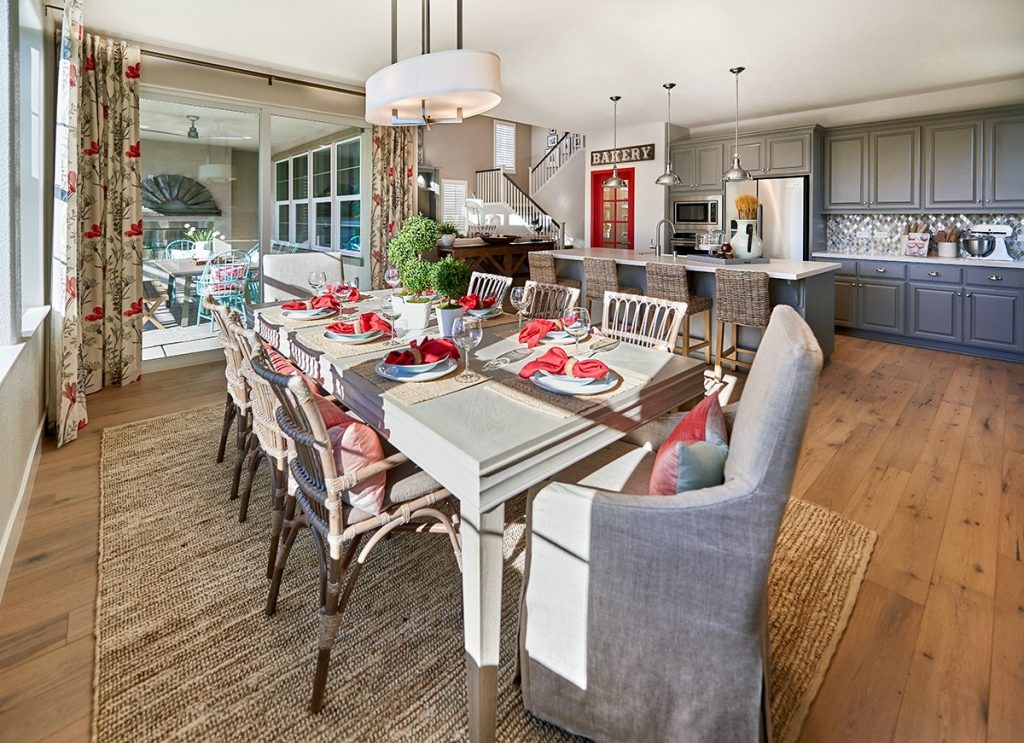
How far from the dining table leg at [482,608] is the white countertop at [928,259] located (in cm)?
588

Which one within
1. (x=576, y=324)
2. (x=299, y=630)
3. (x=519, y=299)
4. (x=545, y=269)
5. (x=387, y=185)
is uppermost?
(x=387, y=185)

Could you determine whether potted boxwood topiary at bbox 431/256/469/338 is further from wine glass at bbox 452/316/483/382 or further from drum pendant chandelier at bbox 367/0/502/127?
drum pendant chandelier at bbox 367/0/502/127

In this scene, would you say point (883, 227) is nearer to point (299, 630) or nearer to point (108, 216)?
point (299, 630)

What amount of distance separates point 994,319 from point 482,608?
5990 mm

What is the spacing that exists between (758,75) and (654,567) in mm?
5388

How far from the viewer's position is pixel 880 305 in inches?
233

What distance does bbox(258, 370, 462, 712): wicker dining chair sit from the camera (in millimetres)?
1482

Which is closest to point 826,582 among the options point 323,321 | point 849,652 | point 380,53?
point 849,652

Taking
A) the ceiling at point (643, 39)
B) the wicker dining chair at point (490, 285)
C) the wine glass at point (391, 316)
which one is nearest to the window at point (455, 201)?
the ceiling at point (643, 39)

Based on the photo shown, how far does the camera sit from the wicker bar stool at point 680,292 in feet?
15.0

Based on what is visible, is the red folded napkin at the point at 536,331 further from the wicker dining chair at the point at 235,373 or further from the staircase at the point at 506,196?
the staircase at the point at 506,196

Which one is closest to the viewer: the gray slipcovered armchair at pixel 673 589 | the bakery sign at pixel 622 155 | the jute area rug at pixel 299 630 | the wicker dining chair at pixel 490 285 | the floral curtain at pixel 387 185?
the gray slipcovered armchair at pixel 673 589

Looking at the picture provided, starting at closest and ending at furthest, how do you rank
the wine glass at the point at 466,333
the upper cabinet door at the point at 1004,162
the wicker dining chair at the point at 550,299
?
1. the wine glass at the point at 466,333
2. the wicker dining chair at the point at 550,299
3. the upper cabinet door at the point at 1004,162

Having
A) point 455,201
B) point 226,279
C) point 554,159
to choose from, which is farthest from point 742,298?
point 455,201
